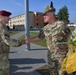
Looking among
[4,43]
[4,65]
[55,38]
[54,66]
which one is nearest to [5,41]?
[4,43]

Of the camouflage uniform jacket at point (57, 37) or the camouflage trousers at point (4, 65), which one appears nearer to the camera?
the camouflage uniform jacket at point (57, 37)

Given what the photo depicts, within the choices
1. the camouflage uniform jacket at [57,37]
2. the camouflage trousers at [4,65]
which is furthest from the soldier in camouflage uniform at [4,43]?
the camouflage uniform jacket at [57,37]

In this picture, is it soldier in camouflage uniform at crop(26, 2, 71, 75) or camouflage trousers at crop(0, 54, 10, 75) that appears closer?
soldier in camouflage uniform at crop(26, 2, 71, 75)

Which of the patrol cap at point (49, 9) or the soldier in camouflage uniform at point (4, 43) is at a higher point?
A: the patrol cap at point (49, 9)

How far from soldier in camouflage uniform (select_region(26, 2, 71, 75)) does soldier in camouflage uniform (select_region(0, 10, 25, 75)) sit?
1.90ft

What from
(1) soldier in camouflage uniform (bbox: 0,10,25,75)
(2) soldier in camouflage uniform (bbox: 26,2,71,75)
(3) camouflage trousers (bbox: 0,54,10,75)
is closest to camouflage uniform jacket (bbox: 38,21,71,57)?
(2) soldier in camouflage uniform (bbox: 26,2,71,75)

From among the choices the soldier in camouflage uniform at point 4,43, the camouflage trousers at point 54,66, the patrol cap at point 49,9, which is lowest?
the camouflage trousers at point 54,66

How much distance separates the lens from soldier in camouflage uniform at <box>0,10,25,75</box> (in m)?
4.70

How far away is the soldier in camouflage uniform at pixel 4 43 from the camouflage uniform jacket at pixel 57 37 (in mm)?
578

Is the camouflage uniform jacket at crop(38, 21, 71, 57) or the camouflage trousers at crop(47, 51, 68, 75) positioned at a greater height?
the camouflage uniform jacket at crop(38, 21, 71, 57)

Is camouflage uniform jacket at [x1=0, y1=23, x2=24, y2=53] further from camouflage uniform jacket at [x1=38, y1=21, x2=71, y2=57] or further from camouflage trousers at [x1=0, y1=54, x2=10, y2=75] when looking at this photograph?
camouflage uniform jacket at [x1=38, y1=21, x2=71, y2=57]

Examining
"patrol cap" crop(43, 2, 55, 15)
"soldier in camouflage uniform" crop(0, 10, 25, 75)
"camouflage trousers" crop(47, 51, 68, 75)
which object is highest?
"patrol cap" crop(43, 2, 55, 15)

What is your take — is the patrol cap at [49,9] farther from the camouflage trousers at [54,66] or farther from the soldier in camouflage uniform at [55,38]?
the camouflage trousers at [54,66]

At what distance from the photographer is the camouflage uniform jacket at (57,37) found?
4707 millimetres
